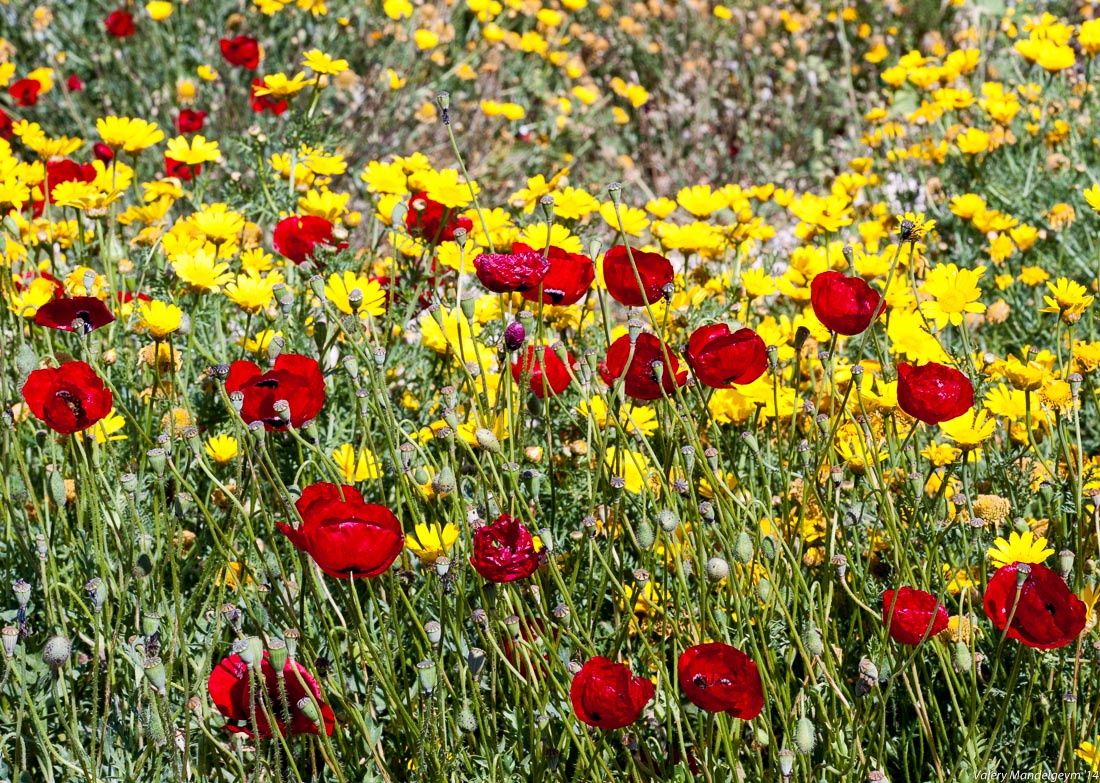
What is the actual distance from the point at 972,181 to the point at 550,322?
1.89 m

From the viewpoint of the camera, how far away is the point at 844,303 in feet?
4.60

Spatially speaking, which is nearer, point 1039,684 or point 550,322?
point 1039,684

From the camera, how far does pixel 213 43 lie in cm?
438

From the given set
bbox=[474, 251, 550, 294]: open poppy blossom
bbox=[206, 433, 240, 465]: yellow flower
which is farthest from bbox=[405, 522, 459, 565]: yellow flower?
bbox=[206, 433, 240, 465]: yellow flower

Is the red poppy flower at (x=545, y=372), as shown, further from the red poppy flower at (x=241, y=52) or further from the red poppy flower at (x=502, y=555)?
the red poppy flower at (x=241, y=52)

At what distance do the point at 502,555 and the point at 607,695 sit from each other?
173mm

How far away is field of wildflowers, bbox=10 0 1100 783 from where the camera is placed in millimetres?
1314

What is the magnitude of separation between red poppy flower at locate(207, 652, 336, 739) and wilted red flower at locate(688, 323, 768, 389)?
1.82 ft

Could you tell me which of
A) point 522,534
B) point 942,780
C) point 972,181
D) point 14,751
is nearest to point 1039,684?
point 942,780

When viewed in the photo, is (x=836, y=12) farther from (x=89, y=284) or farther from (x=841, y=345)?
(x=89, y=284)

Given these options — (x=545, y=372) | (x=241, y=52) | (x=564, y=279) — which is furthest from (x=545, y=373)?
(x=241, y=52)

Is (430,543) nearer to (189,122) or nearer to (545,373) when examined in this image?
(545,373)

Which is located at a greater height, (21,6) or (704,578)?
(21,6)

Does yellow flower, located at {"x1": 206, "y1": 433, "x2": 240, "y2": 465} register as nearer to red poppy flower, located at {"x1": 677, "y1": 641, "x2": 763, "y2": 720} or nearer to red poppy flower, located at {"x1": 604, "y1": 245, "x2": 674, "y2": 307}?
red poppy flower, located at {"x1": 604, "y1": 245, "x2": 674, "y2": 307}
